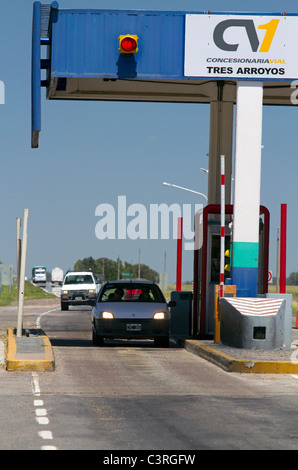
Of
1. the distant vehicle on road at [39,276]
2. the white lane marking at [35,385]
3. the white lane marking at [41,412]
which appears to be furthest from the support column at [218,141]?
the distant vehicle on road at [39,276]

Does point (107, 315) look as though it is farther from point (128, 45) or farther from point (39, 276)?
point (39, 276)

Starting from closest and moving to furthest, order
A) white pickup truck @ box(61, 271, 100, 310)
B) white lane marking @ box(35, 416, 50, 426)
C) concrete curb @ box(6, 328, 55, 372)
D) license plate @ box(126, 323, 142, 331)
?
white lane marking @ box(35, 416, 50, 426) → concrete curb @ box(6, 328, 55, 372) → license plate @ box(126, 323, 142, 331) → white pickup truck @ box(61, 271, 100, 310)

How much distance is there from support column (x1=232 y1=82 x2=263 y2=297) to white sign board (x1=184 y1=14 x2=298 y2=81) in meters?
1.12

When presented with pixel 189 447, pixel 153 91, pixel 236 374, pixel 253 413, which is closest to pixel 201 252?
pixel 153 91

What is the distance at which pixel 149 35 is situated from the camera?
1909 cm

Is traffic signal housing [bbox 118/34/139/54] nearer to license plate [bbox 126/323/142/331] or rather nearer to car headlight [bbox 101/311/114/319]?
car headlight [bbox 101/311/114/319]

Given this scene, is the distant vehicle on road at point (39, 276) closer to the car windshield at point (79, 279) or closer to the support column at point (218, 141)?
the car windshield at point (79, 279)

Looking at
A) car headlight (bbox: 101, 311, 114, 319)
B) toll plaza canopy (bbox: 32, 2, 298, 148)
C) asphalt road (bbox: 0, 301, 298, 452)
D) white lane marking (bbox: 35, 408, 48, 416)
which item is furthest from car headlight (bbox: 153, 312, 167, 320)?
white lane marking (bbox: 35, 408, 48, 416)

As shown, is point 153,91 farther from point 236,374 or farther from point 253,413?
point 253,413

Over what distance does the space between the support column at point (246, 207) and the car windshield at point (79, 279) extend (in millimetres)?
29865

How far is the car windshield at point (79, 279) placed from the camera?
47781 millimetres

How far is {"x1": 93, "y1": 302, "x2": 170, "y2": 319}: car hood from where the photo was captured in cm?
1969

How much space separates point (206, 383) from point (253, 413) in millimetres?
3030

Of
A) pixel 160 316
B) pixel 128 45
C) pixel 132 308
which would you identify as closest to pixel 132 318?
pixel 132 308
